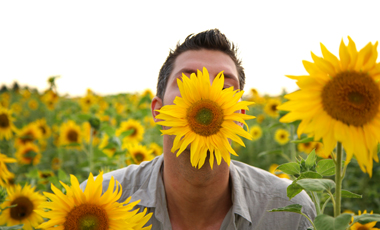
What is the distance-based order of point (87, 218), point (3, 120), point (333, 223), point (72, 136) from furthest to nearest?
point (72, 136) → point (3, 120) → point (87, 218) → point (333, 223)

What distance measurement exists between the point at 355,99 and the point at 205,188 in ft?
4.24

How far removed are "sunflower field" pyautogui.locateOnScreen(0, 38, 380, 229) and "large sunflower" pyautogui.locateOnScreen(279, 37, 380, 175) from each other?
0.03 m

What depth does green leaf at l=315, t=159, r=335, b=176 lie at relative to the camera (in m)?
1.15

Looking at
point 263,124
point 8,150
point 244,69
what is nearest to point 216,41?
point 244,69

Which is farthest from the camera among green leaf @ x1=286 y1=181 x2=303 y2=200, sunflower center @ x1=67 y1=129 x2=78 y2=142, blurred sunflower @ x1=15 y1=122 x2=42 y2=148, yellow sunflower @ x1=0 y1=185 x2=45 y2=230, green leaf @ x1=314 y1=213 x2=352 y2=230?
blurred sunflower @ x1=15 y1=122 x2=42 y2=148

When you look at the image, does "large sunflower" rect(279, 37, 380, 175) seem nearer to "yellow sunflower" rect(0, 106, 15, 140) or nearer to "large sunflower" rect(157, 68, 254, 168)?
"large sunflower" rect(157, 68, 254, 168)

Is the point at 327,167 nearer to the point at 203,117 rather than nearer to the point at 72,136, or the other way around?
the point at 203,117

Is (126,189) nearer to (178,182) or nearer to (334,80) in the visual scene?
(178,182)

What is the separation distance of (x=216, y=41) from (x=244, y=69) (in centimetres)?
59

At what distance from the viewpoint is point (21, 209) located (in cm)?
204

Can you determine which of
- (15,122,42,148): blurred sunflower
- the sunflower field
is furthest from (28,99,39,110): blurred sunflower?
(15,122,42,148): blurred sunflower

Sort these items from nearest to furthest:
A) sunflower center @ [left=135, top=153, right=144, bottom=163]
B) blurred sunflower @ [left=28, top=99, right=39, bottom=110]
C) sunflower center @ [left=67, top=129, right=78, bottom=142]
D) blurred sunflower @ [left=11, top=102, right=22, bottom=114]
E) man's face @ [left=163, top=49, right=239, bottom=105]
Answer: man's face @ [left=163, top=49, right=239, bottom=105]
sunflower center @ [left=135, top=153, right=144, bottom=163]
sunflower center @ [left=67, top=129, right=78, bottom=142]
blurred sunflower @ [left=11, top=102, right=22, bottom=114]
blurred sunflower @ [left=28, top=99, right=39, bottom=110]

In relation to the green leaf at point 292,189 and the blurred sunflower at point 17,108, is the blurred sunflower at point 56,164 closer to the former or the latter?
the blurred sunflower at point 17,108

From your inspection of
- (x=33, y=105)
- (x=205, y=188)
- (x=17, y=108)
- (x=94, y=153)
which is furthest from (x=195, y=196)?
(x=17, y=108)
